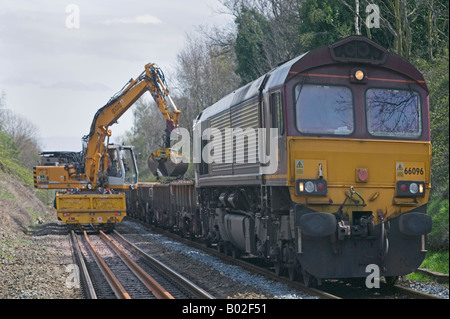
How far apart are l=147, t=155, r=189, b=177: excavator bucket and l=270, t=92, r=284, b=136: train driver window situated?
13779mm

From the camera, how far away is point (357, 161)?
11.1 meters

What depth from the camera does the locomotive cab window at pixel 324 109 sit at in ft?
36.3

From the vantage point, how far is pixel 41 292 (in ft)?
37.9

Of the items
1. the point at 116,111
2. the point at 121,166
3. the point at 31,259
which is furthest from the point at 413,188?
the point at 121,166

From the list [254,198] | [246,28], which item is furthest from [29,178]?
[254,198]

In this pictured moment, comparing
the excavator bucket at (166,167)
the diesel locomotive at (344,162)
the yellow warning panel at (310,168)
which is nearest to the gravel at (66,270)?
the diesel locomotive at (344,162)

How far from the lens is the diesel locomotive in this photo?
35.6 ft

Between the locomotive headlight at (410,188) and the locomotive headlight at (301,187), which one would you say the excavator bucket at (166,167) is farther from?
the locomotive headlight at (410,188)

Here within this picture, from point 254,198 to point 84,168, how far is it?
599 inches

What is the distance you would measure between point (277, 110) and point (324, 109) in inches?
30.1

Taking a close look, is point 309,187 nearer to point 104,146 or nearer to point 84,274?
point 84,274

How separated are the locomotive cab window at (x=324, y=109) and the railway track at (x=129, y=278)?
3.20 metres

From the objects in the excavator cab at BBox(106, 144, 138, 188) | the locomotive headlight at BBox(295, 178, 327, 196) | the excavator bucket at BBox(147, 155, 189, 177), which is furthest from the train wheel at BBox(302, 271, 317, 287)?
the excavator cab at BBox(106, 144, 138, 188)
